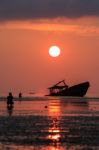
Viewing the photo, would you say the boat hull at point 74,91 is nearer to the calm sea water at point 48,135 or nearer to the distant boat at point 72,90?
the distant boat at point 72,90

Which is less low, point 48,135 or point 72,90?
point 72,90

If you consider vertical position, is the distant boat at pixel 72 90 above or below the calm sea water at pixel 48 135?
above

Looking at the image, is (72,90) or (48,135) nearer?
(48,135)

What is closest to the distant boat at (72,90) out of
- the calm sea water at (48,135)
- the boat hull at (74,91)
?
the boat hull at (74,91)

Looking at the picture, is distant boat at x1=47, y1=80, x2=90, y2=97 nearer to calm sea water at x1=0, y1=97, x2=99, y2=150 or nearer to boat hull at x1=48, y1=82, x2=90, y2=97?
boat hull at x1=48, y1=82, x2=90, y2=97

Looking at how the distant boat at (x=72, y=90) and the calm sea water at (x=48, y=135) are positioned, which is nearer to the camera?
the calm sea water at (x=48, y=135)

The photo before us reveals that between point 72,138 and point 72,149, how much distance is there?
4988mm

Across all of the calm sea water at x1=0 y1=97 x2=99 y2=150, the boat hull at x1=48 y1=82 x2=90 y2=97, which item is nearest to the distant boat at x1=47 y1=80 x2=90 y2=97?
the boat hull at x1=48 y1=82 x2=90 y2=97

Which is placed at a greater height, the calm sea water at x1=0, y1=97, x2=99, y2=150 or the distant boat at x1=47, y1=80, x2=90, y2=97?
the distant boat at x1=47, y1=80, x2=90, y2=97

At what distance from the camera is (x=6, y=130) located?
3847 cm

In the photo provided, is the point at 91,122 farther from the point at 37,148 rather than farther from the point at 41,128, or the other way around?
the point at 37,148

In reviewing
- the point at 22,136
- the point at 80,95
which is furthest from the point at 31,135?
the point at 80,95

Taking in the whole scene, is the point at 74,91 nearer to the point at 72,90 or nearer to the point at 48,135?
the point at 72,90

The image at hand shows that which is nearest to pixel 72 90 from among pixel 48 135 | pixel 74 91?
pixel 74 91
